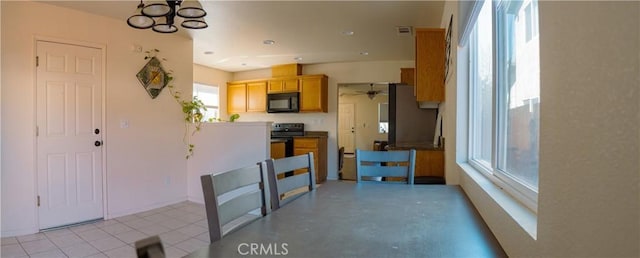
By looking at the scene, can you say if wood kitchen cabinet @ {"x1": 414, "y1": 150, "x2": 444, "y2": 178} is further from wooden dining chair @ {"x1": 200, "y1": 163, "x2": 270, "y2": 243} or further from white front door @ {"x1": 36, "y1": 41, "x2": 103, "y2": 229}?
white front door @ {"x1": 36, "y1": 41, "x2": 103, "y2": 229}

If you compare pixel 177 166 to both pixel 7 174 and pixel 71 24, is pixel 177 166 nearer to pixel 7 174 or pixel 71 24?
pixel 7 174

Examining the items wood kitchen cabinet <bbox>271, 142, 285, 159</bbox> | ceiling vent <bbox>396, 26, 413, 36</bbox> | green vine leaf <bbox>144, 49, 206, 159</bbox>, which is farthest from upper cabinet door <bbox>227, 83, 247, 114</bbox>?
ceiling vent <bbox>396, 26, 413, 36</bbox>

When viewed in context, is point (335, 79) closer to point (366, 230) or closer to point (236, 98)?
point (236, 98)

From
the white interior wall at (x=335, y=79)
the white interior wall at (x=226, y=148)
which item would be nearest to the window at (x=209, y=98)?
the white interior wall at (x=335, y=79)

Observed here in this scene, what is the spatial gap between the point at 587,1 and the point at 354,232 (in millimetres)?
775

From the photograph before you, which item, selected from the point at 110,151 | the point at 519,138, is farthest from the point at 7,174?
the point at 519,138

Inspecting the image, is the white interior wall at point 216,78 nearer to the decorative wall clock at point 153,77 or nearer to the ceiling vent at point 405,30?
the decorative wall clock at point 153,77

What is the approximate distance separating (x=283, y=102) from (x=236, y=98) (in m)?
1.26

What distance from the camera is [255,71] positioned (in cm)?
Result: 654

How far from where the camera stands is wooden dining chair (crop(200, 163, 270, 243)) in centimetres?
100

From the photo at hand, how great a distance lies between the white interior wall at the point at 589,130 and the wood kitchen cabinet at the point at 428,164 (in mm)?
2255

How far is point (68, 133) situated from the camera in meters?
3.24

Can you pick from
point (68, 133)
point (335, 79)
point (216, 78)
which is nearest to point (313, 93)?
point (335, 79)

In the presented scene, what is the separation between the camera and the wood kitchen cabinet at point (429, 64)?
2719 mm
